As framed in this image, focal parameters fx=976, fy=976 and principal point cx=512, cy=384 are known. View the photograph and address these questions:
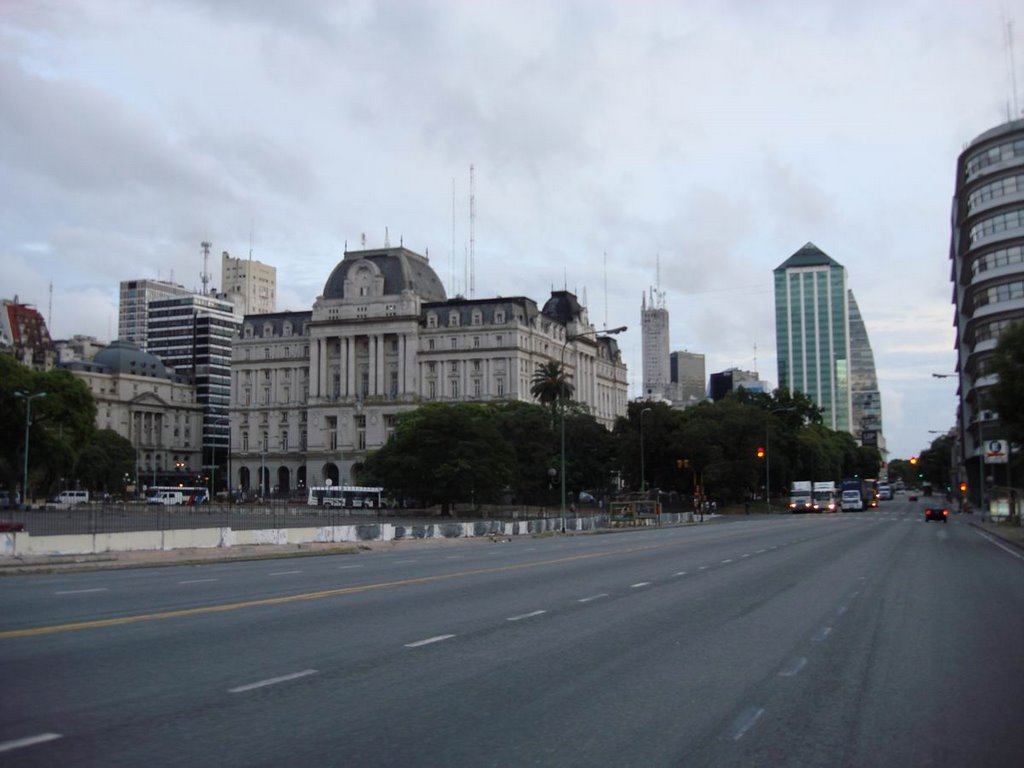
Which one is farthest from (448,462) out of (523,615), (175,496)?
(523,615)

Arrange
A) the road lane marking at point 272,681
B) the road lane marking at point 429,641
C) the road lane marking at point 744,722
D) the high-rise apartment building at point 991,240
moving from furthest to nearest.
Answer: the high-rise apartment building at point 991,240, the road lane marking at point 429,641, the road lane marking at point 272,681, the road lane marking at point 744,722

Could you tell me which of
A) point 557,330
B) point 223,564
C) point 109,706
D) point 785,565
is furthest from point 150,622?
point 557,330

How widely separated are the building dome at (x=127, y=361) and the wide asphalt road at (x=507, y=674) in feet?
550

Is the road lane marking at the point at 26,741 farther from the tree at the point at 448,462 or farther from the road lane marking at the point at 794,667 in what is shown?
the tree at the point at 448,462

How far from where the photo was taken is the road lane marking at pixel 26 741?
6906 millimetres

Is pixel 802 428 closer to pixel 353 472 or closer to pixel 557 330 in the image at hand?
pixel 557 330

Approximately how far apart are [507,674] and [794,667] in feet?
10.9

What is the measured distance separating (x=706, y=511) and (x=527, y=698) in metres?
96.2

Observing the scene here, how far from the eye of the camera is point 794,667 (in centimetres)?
1094

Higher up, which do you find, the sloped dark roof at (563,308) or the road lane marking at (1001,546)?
the sloped dark roof at (563,308)

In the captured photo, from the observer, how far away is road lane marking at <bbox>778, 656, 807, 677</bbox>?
34.6 feet

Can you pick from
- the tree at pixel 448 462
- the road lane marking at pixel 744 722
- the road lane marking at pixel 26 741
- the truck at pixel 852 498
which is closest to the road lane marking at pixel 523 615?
the road lane marking at pixel 744 722

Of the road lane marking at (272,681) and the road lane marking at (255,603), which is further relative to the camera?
the road lane marking at (255,603)

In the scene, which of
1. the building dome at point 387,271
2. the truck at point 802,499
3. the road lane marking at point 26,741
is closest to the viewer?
the road lane marking at point 26,741
